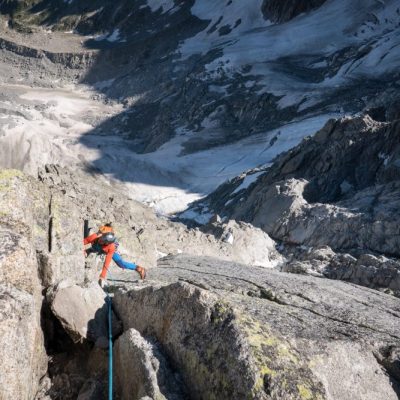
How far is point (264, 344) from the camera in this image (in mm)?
4234

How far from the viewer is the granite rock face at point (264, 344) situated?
13.1ft

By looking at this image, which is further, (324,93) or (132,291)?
(324,93)

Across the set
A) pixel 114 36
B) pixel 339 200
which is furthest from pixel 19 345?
pixel 114 36

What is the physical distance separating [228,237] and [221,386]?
17.6 metres

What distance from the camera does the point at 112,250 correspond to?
8.38 meters

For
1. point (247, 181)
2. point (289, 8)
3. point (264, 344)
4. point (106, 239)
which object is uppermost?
point (289, 8)

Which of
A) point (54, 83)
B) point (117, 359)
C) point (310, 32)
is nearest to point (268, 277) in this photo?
point (117, 359)

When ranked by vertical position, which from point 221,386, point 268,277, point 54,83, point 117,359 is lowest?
point 54,83

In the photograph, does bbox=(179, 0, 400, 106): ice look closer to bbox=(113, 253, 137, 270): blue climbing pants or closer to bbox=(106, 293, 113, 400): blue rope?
bbox=(113, 253, 137, 270): blue climbing pants

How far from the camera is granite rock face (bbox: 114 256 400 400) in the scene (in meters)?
4.00

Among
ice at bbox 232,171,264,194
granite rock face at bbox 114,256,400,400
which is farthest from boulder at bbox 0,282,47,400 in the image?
ice at bbox 232,171,264,194

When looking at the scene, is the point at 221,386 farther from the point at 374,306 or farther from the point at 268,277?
the point at 268,277

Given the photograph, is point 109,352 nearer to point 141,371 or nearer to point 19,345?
point 141,371

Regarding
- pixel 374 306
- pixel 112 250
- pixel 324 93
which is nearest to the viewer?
pixel 374 306
